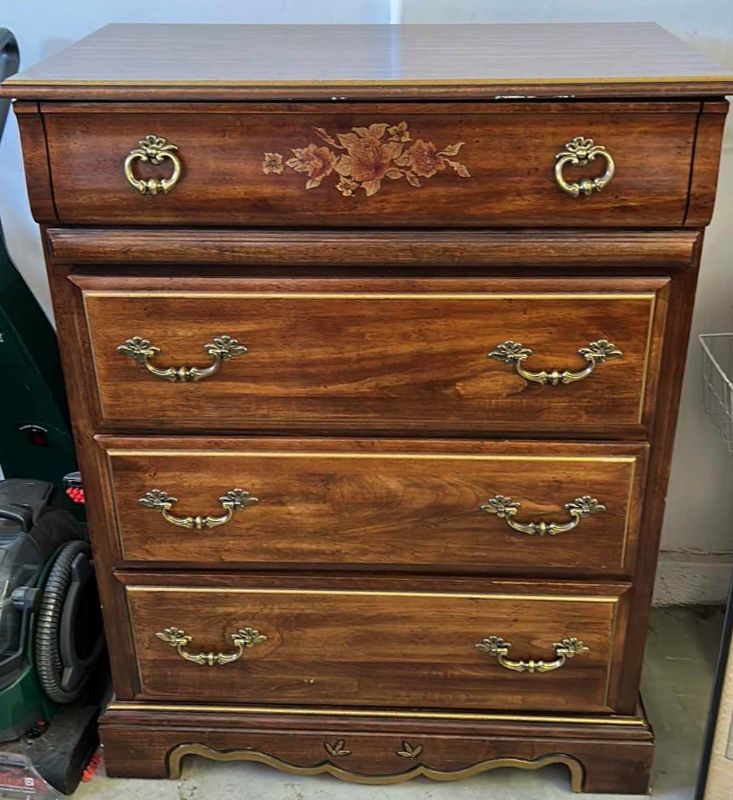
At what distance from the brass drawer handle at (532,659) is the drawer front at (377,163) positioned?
2.04ft

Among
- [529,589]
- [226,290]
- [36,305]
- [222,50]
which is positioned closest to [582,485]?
[529,589]

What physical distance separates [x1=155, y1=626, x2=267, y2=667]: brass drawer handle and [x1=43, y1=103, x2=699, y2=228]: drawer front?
0.62 m

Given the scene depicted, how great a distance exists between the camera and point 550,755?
150cm

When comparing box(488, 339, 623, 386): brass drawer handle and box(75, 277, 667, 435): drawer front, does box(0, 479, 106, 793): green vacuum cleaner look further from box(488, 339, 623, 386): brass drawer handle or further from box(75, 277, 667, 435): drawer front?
box(488, 339, 623, 386): brass drawer handle

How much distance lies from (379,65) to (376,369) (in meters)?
0.38

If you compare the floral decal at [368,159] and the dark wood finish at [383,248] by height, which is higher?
the floral decal at [368,159]

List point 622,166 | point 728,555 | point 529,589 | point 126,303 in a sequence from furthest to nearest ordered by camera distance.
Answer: point 728,555 → point 529,589 → point 126,303 → point 622,166

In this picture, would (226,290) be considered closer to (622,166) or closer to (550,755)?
(622,166)

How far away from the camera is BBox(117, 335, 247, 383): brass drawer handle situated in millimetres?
1243

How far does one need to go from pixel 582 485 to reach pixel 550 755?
0.48m

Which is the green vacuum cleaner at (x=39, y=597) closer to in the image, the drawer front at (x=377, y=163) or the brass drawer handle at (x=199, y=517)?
the brass drawer handle at (x=199, y=517)

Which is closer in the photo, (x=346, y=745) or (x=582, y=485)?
(x=582, y=485)

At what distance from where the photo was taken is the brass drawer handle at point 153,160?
44.5 inches

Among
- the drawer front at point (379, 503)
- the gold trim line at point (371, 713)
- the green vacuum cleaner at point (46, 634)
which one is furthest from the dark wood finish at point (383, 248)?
the gold trim line at point (371, 713)
